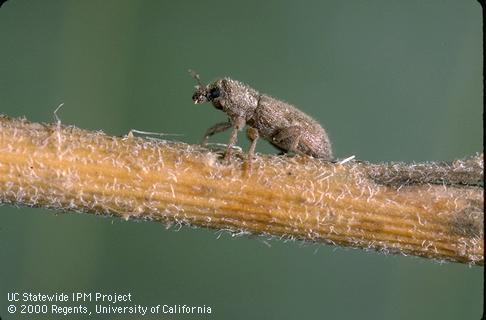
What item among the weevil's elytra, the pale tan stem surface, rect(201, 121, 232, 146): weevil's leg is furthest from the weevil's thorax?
the pale tan stem surface

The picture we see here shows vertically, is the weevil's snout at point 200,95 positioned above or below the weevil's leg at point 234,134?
above

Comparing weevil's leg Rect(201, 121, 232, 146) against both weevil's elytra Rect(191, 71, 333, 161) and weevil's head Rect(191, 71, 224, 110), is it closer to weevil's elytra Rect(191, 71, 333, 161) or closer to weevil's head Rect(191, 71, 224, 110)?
weevil's elytra Rect(191, 71, 333, 161)

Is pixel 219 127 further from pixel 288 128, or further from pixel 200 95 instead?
pixel 288 128

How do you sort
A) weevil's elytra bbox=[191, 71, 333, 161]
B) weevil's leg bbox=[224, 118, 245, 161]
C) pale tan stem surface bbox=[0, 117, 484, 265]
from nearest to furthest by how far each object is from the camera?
pale tan stem surface bbox=[0, 117, 484, 265], weevil's leg bbox=[224, 118, 245, 161], weevil's elytra bbox=[191, 71, 333, 161]

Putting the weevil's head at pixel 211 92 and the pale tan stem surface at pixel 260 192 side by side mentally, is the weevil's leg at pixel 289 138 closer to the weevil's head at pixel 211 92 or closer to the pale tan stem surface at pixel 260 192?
the weevil's head at pixel 211 92

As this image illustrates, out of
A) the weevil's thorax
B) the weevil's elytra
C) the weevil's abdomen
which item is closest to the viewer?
the weevil's abdomen

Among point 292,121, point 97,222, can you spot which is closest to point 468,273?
point 292,121

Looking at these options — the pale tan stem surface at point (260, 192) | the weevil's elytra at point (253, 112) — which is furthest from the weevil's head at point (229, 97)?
the pale tan stem surface at point (260, 192)
